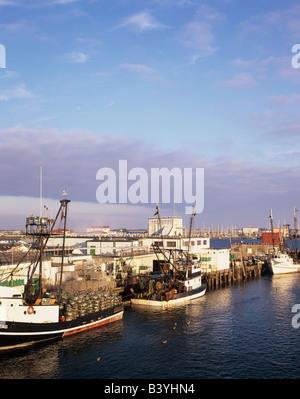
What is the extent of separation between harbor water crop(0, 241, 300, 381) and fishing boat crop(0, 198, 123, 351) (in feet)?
4.10

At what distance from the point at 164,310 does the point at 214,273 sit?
32.9 metres

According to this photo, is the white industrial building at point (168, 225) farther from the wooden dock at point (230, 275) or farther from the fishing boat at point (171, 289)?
the fishing boat at point (171, 289)

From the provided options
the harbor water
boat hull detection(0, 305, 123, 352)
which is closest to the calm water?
the harbor water

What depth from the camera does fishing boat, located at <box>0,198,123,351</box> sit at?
36.5 metres

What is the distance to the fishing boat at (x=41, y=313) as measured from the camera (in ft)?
120

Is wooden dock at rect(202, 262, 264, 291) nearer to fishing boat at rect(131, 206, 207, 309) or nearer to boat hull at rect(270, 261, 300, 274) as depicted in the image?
boat hull at rect(270, 261, 300, 274)

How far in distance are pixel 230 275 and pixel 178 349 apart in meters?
55.3

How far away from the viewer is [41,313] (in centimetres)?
3800

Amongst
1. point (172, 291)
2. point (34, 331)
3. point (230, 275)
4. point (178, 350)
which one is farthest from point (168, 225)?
point (34, 331)

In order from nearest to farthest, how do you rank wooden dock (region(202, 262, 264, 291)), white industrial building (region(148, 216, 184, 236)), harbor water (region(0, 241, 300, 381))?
harbor water (region(0, 241, 300, 381)) → wooden dock (region(202, 262, 264, 291)) → white industrial building (region(148, 216, 184, 236))

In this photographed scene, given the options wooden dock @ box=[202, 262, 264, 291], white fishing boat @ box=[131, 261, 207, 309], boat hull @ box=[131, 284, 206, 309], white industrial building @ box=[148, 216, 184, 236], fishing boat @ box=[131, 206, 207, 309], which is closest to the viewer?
boat hull @ box=[131, 284, 206, 309]

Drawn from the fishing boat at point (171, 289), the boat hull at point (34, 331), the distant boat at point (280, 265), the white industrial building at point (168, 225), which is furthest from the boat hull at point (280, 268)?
the boat hull at point (34, 331)
